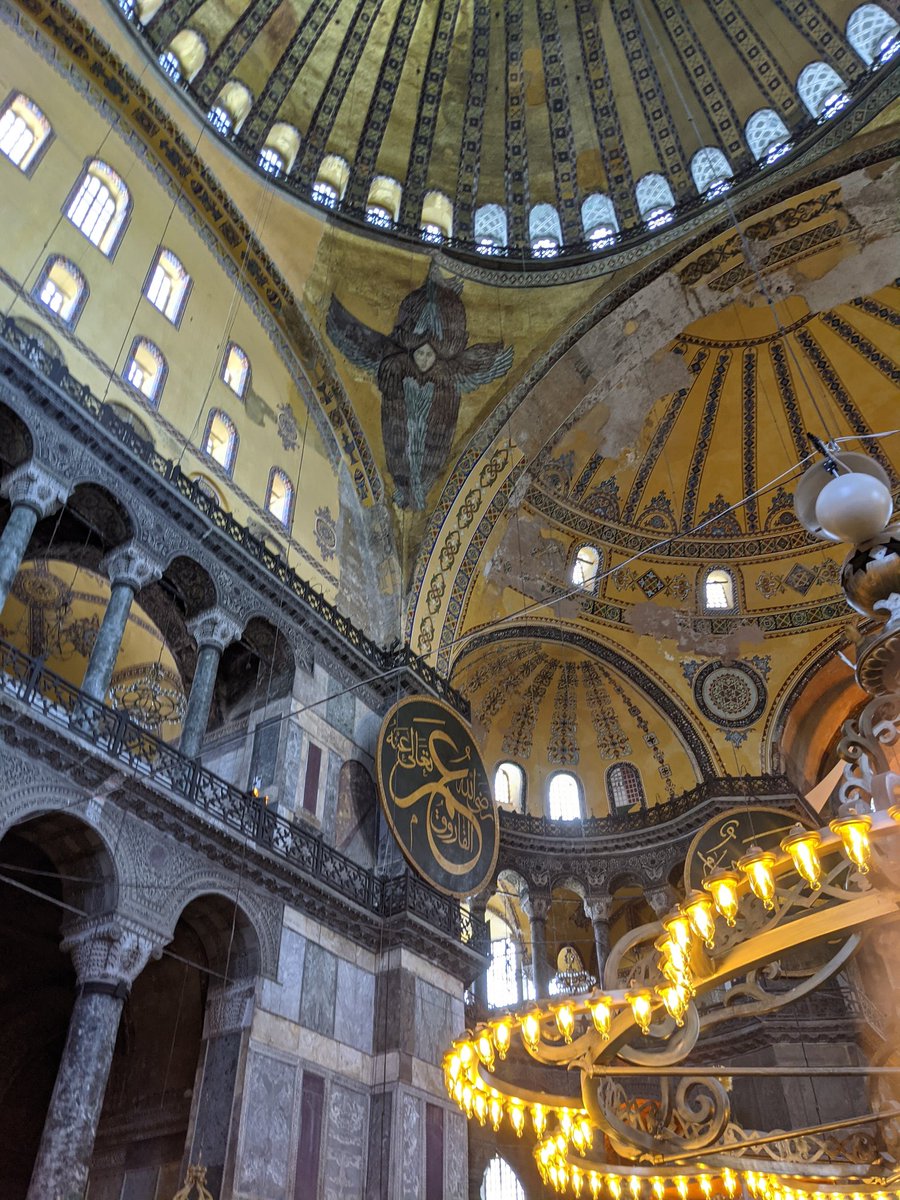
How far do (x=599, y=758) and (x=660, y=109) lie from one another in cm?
919

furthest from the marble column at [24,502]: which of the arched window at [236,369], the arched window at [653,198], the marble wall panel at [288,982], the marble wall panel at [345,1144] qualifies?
the arched window at [653,198]

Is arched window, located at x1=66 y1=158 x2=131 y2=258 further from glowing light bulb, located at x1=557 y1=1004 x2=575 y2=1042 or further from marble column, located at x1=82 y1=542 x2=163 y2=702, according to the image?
glowing light bulb, located at x1=557 y1=1004 x2=575 y2=1042

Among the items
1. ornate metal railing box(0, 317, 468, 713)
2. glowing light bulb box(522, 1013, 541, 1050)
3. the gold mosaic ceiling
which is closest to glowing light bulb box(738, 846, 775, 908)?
glowing light bulb box(522, 1013, 541, 1050)

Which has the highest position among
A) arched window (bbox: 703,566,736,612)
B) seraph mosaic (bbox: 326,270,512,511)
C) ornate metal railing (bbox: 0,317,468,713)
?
seraph mosaic (bbox: 326,270,512,511)

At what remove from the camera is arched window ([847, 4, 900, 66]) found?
11.0m

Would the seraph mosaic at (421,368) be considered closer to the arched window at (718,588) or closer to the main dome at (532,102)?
the main dome at (532,102)

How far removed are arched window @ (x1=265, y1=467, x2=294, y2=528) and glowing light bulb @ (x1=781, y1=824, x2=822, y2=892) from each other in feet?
25.1

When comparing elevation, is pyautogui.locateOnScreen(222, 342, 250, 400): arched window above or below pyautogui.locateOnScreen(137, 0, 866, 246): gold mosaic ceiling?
below

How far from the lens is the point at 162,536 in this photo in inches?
336

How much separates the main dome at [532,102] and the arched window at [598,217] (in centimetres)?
2

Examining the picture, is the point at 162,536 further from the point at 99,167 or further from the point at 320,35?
the point at 320,35

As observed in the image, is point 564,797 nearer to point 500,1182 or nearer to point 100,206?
point 500,1182

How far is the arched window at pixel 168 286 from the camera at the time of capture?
32.1 ft

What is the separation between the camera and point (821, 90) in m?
11.6
